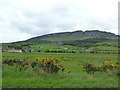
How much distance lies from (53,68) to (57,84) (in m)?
2.07

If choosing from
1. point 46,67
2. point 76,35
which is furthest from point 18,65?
point 76,35

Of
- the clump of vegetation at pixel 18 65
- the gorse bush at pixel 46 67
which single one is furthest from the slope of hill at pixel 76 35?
the gorse bush at pixel 46 67

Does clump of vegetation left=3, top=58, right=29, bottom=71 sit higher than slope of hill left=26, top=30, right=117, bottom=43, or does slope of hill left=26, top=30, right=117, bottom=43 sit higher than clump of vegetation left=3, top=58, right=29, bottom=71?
slope of hill left=26, top=30, right=117, bottom=43

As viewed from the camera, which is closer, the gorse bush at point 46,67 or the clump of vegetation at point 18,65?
the gorse bush at point 46,67

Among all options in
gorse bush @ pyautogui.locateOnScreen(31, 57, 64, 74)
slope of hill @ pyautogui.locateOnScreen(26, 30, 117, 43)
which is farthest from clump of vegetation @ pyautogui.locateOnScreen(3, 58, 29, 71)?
slope of hill @ pyautogui.locateOnScreen(26, 30, 117, 43)

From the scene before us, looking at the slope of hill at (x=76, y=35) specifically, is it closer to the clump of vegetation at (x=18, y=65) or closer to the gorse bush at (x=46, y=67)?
the clump of vegetation at (x=18, y=65)

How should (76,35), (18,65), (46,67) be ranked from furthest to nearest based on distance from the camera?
(76,35), (18,65), (46,67)

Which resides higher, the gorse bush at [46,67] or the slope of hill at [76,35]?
the slope of hill at [76,35]

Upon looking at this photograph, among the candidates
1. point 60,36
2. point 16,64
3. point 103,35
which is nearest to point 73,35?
point 60,36

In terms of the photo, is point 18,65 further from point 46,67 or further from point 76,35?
point 76,35

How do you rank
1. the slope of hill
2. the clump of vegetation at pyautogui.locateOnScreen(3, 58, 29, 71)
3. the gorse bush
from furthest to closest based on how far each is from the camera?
the slope of hill < the clump of vegetation at pyautogui.locateOnScreen(3, 58, 29, 71) < the gorse bush

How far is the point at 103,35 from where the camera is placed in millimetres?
179000

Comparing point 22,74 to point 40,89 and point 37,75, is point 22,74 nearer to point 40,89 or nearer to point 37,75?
point 37,75

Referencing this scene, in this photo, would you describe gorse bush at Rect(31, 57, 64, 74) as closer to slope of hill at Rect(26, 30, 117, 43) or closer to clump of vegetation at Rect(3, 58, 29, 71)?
clump of vegetation at Rect(3, 58, 29, 71)
